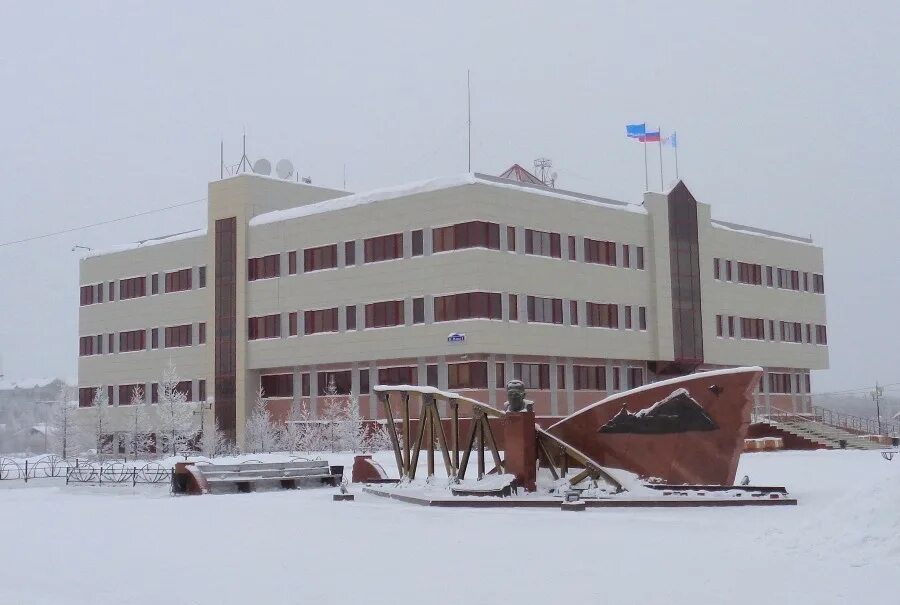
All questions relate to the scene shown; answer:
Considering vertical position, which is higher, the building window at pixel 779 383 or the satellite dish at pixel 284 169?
the satellite dish at pixel 284 169

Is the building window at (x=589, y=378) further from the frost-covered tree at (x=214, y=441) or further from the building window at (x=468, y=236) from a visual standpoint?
the frost-covered tree at (x=214, y=441)

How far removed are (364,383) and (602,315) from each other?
15019 millimetres

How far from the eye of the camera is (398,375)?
236ft

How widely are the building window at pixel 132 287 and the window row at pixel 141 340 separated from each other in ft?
8.65

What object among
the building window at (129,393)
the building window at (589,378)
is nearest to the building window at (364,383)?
the building window at (589,378)

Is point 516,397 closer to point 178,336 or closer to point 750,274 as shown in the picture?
point 178,336

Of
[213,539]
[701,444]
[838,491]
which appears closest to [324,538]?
[213,539]

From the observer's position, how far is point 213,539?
2047 centimetres

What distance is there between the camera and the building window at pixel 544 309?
69.8m

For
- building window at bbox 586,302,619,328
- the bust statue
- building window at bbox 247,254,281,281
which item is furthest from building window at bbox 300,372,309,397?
the bust statue

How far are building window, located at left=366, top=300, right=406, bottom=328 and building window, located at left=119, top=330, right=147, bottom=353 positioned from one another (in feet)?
73.5

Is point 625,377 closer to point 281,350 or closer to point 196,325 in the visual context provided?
point 281,350

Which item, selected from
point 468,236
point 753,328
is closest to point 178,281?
point 468,236

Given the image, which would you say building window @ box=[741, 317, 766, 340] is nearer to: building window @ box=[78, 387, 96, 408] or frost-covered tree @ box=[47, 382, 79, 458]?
frost-covered tree @ box=[47, 382, 79, 458]
